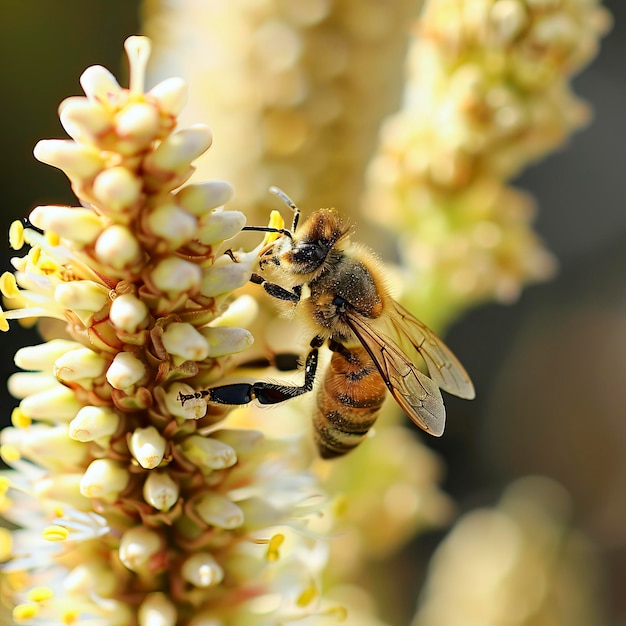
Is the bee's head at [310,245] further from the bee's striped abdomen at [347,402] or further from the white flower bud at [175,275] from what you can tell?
the white flower bud at [175,275]

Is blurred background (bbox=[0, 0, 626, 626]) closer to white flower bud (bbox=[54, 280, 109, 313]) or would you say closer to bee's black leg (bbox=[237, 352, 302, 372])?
bee's black leg (bbox=[237, 352, 302, 372])

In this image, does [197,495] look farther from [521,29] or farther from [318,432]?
[521,29]

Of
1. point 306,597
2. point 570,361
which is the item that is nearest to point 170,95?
point 306,597

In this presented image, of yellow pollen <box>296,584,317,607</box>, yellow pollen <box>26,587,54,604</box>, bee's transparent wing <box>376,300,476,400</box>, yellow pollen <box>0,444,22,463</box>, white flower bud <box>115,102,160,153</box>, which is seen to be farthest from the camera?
bee's transparent wing <box>376,300,476,400</box>

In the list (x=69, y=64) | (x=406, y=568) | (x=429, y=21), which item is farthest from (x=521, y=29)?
(x=406, y=568)

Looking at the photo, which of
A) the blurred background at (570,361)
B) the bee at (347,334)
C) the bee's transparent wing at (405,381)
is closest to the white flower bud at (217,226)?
the bee at (347,334)

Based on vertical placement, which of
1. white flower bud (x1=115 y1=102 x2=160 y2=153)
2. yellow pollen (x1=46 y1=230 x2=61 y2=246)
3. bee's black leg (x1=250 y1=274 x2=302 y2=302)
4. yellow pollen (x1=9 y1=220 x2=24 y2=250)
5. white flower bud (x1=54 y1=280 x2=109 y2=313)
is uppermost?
white flower bud (x1=115 y1=102 x2=160 y2=153)

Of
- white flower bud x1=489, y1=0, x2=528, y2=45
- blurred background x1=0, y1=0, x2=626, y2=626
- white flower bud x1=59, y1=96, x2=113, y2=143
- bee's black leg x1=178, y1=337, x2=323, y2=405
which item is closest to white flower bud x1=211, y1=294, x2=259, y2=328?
bee's black leg x1=178, y1=337, x2=323, y2=405

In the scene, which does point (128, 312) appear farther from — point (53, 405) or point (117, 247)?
point (53, 405)
